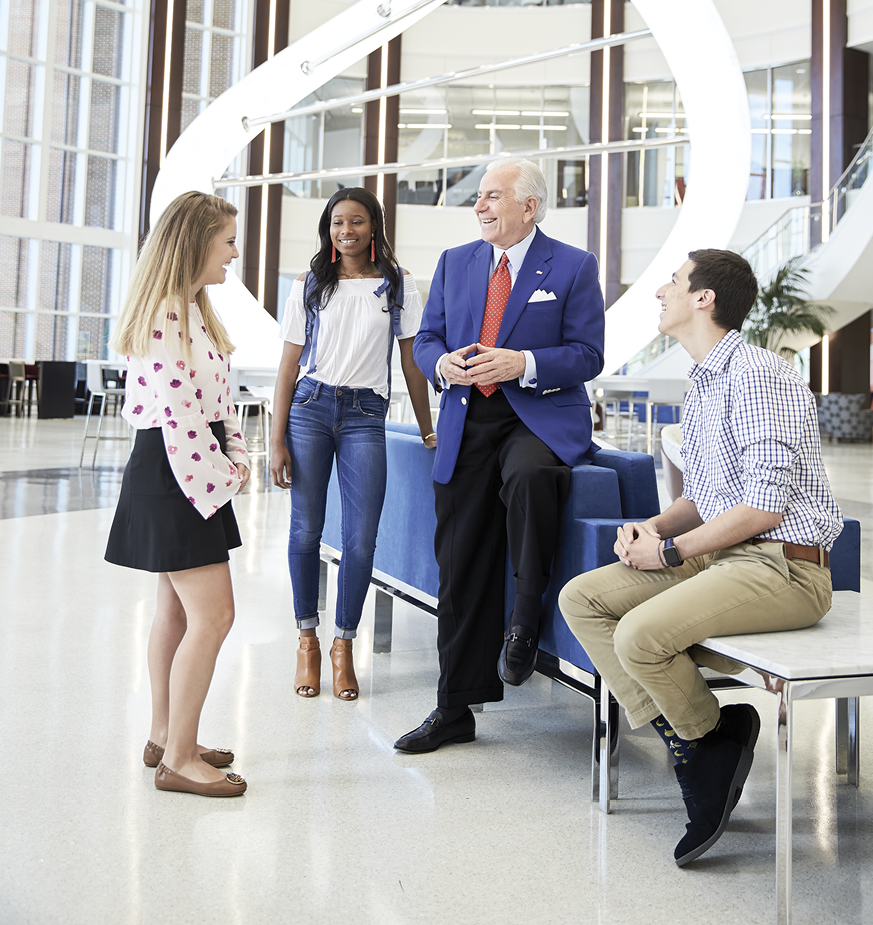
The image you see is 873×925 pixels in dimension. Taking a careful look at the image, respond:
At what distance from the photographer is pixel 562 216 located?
66.1 ft

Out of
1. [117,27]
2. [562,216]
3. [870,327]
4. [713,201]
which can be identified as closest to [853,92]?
[870,327]

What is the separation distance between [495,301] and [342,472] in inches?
28.0

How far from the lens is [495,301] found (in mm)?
2527

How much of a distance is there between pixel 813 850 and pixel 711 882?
290 mm

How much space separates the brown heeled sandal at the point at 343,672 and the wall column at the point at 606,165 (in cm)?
1720

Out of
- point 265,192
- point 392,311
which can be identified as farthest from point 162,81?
point 392,311

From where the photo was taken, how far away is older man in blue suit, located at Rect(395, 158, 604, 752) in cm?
237

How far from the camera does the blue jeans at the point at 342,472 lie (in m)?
2.77

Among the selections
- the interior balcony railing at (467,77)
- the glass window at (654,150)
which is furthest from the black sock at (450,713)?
the glass window at (654,150)

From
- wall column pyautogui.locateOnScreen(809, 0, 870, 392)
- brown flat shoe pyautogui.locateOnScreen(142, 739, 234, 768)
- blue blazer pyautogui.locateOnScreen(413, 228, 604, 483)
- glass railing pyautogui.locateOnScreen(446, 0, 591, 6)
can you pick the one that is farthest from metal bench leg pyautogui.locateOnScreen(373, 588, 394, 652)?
glass railing pyautogui.locateOnScreen(446, 0, 591, 6)

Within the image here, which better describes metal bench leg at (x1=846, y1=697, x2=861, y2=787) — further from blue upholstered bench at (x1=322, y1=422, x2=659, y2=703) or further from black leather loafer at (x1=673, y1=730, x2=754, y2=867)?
blue upholstered bench at (x1=322, y1=422, x2=659, y2=703)

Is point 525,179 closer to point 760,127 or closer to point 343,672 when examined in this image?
point 343,672

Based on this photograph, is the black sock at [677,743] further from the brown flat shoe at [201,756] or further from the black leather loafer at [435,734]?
the brown flat shoe at [201,756]

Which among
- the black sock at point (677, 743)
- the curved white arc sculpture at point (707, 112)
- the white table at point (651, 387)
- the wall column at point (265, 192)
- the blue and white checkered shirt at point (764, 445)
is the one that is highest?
the wall column at point (265, 192)
